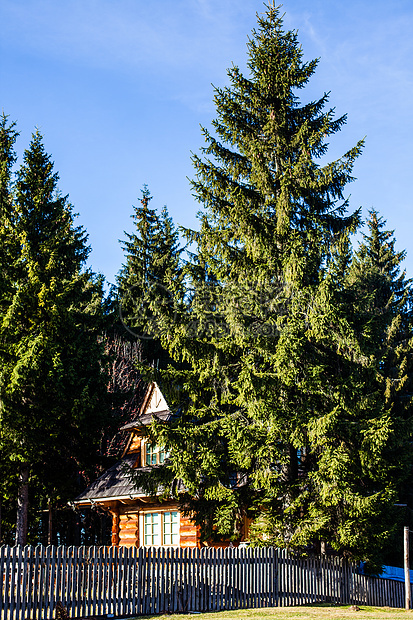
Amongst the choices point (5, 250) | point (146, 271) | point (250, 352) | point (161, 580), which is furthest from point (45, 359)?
point (146, 271)

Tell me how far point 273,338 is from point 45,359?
375 inches

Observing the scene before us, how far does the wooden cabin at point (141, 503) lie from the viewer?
22.6 metres

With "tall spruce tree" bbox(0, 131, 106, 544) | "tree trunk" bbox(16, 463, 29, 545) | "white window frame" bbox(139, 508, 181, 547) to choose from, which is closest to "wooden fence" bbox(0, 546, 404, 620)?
"white window frame" bbox(139, 508, 181, 547)

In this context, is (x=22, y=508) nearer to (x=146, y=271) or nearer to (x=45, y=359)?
(x=45, y=359)

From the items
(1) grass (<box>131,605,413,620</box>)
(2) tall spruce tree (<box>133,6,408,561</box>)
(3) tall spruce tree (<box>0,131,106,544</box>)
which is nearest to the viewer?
(1) grass (<box>131,605,413,620</box>)

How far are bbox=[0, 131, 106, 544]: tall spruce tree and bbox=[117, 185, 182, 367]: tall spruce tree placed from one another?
13.4m

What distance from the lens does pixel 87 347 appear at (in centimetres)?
2453

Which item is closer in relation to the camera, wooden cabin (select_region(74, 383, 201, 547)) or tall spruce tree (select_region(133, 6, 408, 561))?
tall spruce tree (select_region(133, 6, 408, 561))

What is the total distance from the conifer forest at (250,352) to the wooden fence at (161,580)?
0.98 metres

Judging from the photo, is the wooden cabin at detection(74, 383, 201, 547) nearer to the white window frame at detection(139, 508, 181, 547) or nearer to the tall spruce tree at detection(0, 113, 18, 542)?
the white window frame at detection(139, 508, 181, 547)

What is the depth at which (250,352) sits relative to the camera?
18.5 meters

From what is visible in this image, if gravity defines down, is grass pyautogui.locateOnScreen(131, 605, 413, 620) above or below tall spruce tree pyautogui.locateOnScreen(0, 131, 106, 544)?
below

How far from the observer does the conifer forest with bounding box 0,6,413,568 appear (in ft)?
55.0

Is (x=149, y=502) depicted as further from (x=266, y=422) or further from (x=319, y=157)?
(x=319, y=157)
